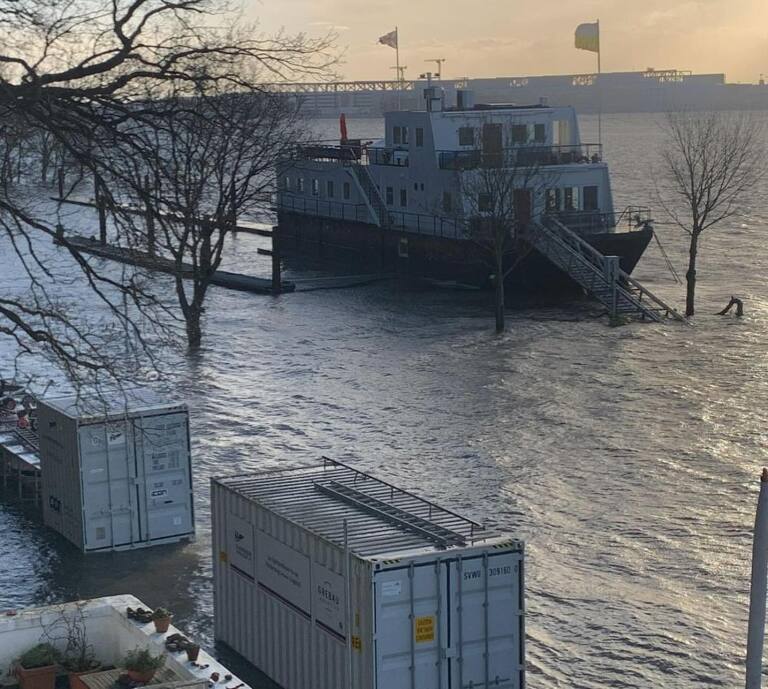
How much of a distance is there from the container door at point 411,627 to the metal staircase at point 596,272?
34222 millimetres

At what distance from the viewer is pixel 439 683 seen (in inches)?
611

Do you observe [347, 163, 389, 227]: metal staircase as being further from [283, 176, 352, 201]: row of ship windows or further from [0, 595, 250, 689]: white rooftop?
[0, 595, 250, 689]: white rooftop

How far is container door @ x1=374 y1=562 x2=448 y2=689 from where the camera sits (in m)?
15.1

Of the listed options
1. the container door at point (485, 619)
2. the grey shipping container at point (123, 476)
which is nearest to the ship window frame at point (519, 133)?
the grey shipping container at point (123, 476)

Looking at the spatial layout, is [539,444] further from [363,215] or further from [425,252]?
[363,215]

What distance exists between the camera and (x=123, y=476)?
2288cm

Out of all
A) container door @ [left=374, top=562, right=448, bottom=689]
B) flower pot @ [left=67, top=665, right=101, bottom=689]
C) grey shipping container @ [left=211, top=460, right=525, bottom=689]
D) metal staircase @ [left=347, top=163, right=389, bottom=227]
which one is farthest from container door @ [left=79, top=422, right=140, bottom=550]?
metal staircase @ [left=347, top=163, right=389, bottom=227]

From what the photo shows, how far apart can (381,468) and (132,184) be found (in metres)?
16.5

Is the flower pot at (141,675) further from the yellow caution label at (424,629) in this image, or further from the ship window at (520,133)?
the ship window at (520,133)

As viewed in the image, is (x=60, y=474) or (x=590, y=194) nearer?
(x=60, y=474)

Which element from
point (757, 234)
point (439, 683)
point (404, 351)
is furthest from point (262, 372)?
point (757, 234)

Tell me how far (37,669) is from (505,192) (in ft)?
122

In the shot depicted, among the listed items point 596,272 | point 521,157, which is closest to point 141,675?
point 596,272

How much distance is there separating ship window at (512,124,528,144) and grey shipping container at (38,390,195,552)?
39.1 meters
